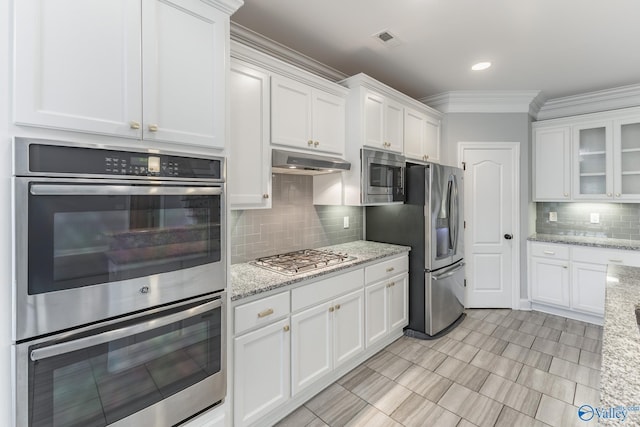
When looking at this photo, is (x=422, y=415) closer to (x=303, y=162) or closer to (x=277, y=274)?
(x=277, y=274)

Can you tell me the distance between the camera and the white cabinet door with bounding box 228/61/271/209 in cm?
197

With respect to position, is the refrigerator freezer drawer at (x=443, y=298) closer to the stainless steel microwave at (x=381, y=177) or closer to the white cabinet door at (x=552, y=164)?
the stainless steel microwave at (x=381, y=177)

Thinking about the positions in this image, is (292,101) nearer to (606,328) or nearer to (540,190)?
(606,328)

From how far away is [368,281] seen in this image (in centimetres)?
265

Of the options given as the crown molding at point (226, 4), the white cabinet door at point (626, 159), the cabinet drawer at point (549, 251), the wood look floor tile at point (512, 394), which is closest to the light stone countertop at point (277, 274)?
the wood look floor tile at point (512, 394)

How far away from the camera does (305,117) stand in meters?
2.42

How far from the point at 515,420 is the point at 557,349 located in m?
1.35

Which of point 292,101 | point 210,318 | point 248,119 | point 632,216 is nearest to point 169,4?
point 248,119

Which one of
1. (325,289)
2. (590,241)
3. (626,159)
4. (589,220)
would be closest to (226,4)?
(325,289)

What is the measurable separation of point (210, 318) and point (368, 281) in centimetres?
149

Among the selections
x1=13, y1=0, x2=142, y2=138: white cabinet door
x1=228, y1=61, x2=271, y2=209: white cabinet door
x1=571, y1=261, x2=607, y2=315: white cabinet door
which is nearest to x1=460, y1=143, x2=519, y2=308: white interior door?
x1=571, y1=261, x2=607, y2=315: white cabinet door

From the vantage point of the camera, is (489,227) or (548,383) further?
(489,227)

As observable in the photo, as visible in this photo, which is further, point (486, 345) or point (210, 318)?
point (486, 345)

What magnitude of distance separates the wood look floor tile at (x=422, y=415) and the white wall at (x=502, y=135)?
2.57 m
